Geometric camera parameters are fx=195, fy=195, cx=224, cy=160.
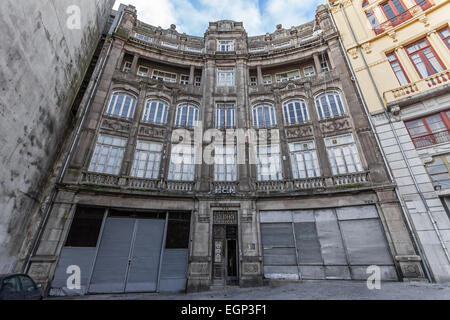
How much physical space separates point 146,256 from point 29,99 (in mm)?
9460

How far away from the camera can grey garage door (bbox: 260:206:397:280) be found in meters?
10.0

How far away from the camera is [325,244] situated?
10719 mm

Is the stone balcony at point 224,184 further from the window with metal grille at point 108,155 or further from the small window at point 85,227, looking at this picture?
the small window at point 85,227

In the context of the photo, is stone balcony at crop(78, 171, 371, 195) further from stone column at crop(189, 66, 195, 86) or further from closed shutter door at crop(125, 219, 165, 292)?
stone column at crop(189, 66, 195, 86)

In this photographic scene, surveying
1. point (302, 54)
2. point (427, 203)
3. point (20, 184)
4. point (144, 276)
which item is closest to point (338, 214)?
point (427, 203)

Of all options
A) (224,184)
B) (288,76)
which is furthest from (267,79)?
(224,184)

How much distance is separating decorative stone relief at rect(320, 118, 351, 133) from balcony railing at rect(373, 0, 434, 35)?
742 cm

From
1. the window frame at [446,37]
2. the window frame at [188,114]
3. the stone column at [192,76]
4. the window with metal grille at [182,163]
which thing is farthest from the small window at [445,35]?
the window with metal grille at [182,163]

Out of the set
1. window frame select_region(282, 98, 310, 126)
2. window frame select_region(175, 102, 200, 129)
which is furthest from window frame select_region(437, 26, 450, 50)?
window frame select_region(175, 102, 200, 129)

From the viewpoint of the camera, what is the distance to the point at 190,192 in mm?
12172

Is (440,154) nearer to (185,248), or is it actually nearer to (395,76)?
(395,76)

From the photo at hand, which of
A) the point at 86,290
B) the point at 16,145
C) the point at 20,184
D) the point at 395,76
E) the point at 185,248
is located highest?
the point at 395,76

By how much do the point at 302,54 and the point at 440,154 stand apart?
38.1 ft

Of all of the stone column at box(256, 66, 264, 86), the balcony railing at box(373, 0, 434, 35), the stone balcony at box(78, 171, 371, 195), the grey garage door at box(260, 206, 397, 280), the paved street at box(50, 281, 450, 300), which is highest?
the balcony railing at box(373, 0, 434, 35)
